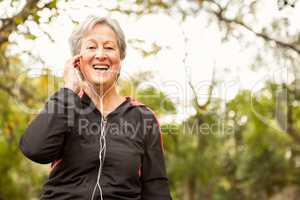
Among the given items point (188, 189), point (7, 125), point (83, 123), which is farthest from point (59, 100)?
point (188, 189)

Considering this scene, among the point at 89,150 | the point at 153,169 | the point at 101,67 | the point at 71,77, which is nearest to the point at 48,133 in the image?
the point at 89,150

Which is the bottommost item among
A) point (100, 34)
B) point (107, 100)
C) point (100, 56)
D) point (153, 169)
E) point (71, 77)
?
point (153, 169)

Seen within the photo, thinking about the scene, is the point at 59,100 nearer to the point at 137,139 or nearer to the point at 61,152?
the point at 61,152

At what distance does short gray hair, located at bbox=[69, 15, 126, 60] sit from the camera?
8.64 feet

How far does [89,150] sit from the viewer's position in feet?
7.82

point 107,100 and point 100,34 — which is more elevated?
point 100,34

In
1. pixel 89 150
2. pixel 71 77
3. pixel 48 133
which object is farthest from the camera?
pixel 71 77

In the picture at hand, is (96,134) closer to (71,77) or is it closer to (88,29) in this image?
(71,77)

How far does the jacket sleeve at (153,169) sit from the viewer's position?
8.47ft

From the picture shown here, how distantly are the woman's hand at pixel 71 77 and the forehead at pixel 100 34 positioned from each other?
146 millimetres

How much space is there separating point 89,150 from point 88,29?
27.1 inches

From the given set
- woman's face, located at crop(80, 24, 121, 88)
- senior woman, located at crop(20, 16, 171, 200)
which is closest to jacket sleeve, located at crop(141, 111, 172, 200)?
senior woman, located at crop(20, 16, 171, 200)

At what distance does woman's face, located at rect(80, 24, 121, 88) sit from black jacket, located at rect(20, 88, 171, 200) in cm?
14

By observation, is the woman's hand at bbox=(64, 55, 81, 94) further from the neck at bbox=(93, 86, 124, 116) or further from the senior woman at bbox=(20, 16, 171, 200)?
the neck at bbox=(93, 86, 124, 116)
